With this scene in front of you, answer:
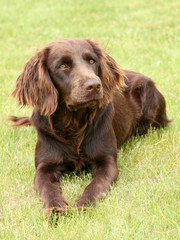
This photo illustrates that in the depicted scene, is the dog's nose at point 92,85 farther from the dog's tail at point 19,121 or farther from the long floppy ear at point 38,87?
the dog's tail at point 19,121

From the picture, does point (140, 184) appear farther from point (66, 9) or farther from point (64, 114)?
point (66, 9)

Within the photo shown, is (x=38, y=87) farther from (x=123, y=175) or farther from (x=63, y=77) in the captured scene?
(x=123, y=175)

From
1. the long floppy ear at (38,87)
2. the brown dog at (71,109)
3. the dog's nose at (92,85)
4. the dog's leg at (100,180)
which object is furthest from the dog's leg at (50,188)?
the dog's nose at (92,85)

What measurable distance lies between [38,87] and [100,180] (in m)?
0.95

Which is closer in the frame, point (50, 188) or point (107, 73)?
point (50, 188)

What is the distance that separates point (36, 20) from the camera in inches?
431

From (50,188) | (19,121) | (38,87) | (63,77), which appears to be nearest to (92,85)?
(63,77)

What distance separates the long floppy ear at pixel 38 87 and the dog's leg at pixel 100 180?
2.01 feet

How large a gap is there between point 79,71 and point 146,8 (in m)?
9.34

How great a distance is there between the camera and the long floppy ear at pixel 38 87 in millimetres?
3312

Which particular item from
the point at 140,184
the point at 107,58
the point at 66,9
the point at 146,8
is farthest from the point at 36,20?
the point at 140,184

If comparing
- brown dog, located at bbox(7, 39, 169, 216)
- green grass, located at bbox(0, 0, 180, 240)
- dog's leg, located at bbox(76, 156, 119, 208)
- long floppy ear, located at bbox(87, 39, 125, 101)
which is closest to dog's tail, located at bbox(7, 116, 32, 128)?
green grass, located at bbox(0, 0, 180, 240)

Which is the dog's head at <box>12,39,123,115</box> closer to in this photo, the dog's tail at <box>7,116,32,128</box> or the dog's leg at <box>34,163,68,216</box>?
the dog's leg at <box>34,163,68,216</box>

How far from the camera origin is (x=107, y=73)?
11.9ft
